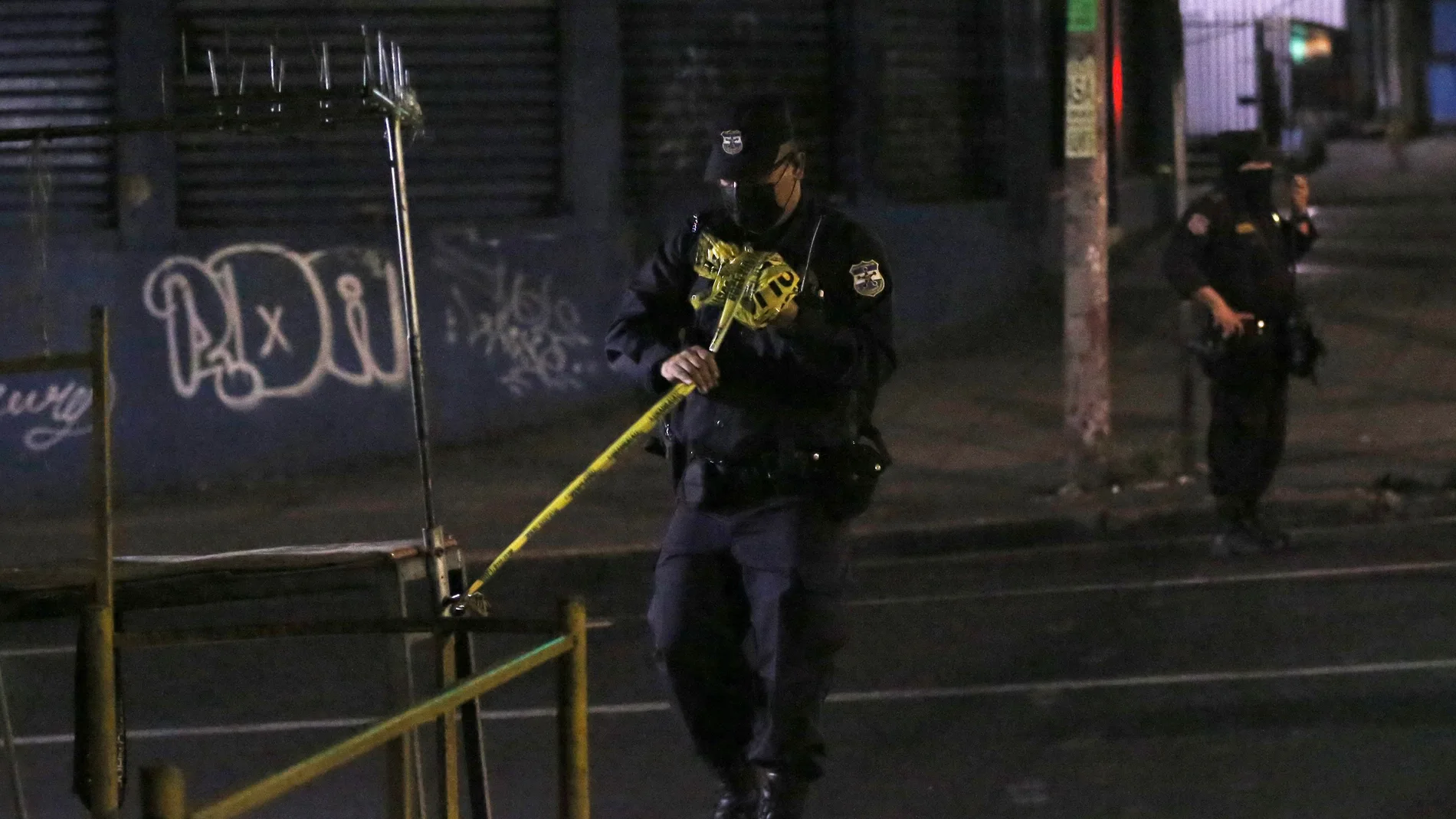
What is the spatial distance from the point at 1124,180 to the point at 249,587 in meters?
14.0

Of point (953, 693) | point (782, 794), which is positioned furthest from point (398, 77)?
point (953, 693)

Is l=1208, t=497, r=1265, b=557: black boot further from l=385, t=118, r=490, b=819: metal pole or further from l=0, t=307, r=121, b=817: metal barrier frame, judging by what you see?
Result: l=0, t=307, r=121, b=817: metal barrier frame

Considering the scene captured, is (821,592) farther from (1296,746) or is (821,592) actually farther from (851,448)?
(1296,746)

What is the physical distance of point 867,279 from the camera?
4418 mm

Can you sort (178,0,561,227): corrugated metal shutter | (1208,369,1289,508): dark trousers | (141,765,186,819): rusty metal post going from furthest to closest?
(178,0,561,227): corrugated metal shutter < (1208,369,1289,508): dark trousers < (141,765,186,819): rusty metal post

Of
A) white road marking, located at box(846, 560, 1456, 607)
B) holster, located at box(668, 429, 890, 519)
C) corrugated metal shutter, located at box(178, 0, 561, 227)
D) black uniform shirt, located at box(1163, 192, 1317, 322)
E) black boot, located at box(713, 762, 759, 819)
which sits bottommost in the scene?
white road marking, located at box(846, 560, 1456, 607)

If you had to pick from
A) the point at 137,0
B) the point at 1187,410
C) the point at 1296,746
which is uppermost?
the point at 137,0

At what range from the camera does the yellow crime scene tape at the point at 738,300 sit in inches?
169

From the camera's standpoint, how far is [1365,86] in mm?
22031

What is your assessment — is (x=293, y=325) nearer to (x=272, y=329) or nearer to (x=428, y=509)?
(x=272, y=329)

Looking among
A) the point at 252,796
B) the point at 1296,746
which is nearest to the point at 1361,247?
the point at 1296,746

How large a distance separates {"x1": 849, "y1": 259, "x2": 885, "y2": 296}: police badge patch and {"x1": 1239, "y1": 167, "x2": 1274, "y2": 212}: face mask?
3865mm

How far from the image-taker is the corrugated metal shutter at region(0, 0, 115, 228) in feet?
36.3

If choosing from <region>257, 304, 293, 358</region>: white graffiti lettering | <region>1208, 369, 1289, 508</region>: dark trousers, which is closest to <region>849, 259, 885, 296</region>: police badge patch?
<region>1208, 369, 1289, 508</region>: dark trousers
